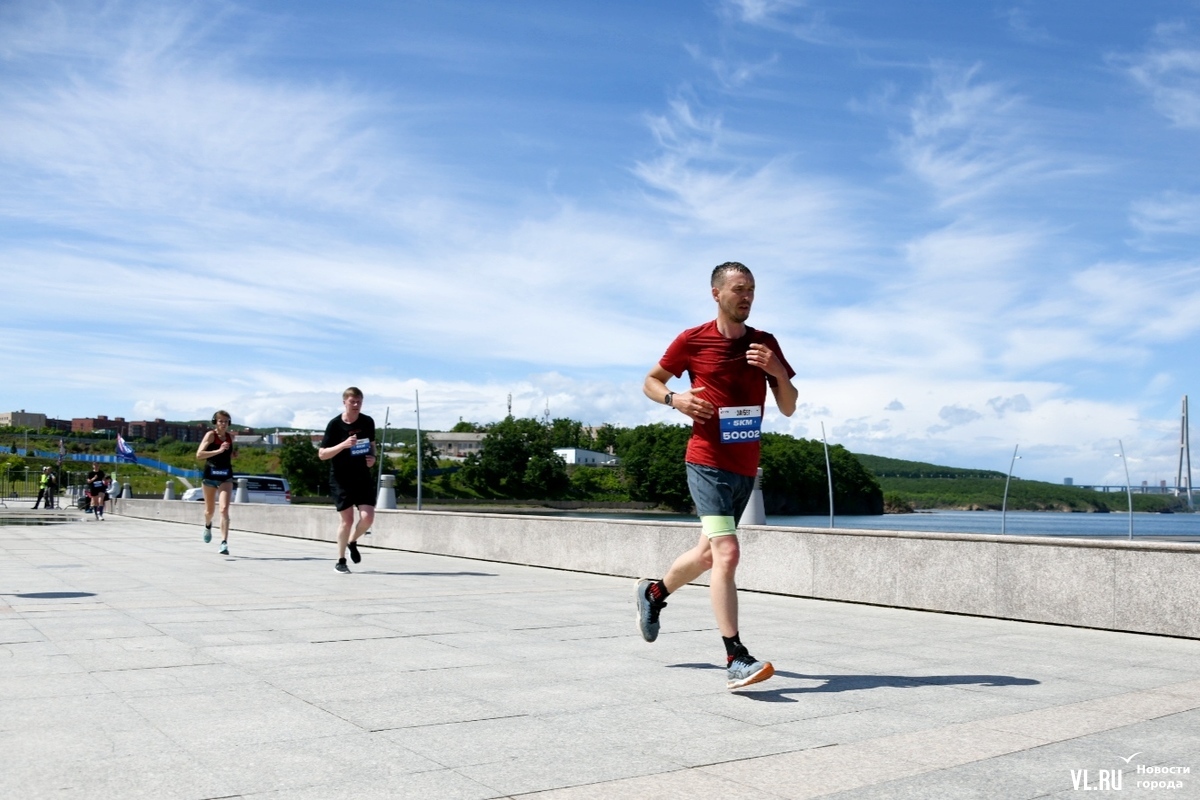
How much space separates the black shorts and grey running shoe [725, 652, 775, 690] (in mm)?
6962

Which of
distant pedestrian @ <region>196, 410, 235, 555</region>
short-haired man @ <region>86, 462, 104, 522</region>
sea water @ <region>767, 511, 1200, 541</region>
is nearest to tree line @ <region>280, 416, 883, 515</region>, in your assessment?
sea water @ <region>767, 511, 1200, 541</region>

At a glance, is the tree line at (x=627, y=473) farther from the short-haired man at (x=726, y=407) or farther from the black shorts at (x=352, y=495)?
the short-haired man at (x=726, y=407)

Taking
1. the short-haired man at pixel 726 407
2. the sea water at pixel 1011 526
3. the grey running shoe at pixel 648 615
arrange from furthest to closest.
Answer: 1. the sea water at pixel 1011 526
2. the grey running shoe at pixel 648 615
3. the short-haired man at pixel 726 407

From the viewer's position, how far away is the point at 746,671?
189 inches

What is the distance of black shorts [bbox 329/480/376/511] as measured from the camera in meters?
11.2

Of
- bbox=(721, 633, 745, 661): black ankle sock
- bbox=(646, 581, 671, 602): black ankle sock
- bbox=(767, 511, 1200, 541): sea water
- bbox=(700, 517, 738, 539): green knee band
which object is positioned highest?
bbox=(700, 517, 738, 539): green knee band

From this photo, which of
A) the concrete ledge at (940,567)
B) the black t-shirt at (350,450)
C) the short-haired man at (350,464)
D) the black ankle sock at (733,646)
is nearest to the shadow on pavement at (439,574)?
the short-haired man at (350,464)

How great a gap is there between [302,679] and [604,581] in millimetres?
6114

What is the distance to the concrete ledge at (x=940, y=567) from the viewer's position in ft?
23.2

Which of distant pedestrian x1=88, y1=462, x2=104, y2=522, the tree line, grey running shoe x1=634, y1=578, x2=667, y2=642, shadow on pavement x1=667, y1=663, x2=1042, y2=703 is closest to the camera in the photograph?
shadow on pavement x1=667, y1=663, x2=1042, y2=703

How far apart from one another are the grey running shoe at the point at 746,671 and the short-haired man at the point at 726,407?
0.09 meters

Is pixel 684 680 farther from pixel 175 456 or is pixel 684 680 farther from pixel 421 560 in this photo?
pixel 175 456

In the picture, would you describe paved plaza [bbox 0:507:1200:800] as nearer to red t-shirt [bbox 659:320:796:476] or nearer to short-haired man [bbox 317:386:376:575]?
red t-shirt [bbox 659:320:796:476]

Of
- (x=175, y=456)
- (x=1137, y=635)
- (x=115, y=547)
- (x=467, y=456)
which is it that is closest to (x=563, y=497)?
(x=467, y=456)
